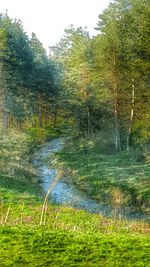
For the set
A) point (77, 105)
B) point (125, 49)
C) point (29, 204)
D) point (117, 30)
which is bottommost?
point (29, 204)

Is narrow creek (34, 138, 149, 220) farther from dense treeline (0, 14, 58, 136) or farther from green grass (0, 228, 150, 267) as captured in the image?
dense treeline (0, 14, 58, 136)

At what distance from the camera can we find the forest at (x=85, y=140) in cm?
1526

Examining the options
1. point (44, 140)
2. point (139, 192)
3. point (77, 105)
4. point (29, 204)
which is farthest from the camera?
point (44, 140)

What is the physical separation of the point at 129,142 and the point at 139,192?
19367 mm

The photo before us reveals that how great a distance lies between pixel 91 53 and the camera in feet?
200

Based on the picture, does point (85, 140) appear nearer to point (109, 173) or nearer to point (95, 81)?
point (95, 81)

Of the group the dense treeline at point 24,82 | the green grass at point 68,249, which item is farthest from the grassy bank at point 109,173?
the dense treeline at point 24,82

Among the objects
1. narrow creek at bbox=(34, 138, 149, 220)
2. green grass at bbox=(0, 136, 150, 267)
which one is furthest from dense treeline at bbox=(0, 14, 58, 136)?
green grass at bbox=(0, 136, 150, 267)

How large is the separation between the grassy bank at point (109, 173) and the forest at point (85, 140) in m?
0.08

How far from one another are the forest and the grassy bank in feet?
0.27

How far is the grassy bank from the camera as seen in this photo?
29.6 m

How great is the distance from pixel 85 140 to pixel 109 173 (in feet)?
62.0

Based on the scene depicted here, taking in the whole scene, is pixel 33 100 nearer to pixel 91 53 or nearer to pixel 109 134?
pixel 91 53

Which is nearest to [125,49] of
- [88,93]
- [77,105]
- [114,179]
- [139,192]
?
[88,93]
